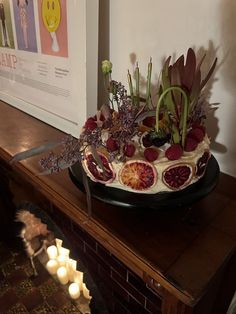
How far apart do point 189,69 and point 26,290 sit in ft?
4.28

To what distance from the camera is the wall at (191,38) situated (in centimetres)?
61

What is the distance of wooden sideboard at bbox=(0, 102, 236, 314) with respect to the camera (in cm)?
48

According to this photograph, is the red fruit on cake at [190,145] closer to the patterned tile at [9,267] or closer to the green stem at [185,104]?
the green stem at [185,104]

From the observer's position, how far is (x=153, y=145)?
1.72ft

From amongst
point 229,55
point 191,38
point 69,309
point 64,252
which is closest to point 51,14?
point 191,38

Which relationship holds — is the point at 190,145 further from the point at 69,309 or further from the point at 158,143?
the point at 69,309

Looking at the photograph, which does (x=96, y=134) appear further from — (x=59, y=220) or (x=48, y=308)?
(x=48, y=308)

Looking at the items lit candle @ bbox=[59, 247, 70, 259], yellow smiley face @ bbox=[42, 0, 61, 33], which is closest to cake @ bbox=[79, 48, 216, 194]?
yellow smiley face @ bbox=[42, 0, 61, 33]

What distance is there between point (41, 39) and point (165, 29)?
436 mm

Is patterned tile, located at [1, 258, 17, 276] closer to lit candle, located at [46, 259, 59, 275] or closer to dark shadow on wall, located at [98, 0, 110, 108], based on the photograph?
lit candle, located at [46, 259, 59, 275]

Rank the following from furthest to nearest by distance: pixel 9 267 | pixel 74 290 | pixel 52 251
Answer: pixel 9 267
pixel 52 251
pixel 74 290

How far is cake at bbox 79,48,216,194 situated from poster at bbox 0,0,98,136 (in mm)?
276

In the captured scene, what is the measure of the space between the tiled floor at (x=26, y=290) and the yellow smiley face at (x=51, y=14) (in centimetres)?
116

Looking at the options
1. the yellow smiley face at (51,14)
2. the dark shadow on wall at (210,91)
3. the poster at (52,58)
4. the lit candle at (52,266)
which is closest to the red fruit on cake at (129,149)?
the dark shadow on wall at (210,91)
